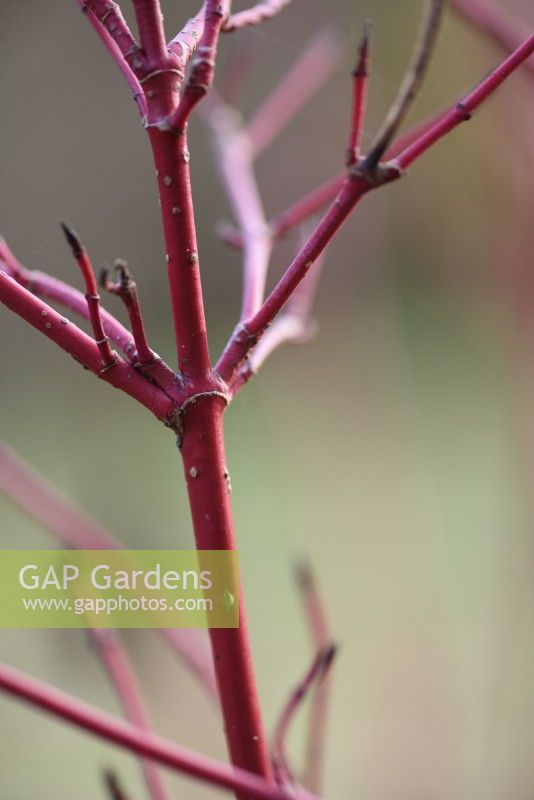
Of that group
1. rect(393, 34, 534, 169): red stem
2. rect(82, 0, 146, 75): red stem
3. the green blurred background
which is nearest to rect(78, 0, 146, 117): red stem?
rect(82, 0, 146, 75): red stem

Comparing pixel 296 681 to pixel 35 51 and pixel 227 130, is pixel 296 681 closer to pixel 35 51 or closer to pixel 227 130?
pixel 227 130

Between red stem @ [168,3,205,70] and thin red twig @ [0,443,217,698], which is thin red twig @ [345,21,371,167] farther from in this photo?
thin red twig @ [0,443,217,698]

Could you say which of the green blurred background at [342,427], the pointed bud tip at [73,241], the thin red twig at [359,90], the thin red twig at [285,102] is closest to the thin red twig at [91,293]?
the pointed bud tip at [73,241]

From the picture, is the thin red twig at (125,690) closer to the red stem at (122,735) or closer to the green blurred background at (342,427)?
the red stem at (122,735)

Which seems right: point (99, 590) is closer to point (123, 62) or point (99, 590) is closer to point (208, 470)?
point (208, 470)

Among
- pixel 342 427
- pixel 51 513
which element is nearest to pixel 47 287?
pixel 51 513

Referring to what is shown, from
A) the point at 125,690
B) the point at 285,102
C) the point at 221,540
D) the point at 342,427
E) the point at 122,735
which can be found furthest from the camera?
the point at 342,427
